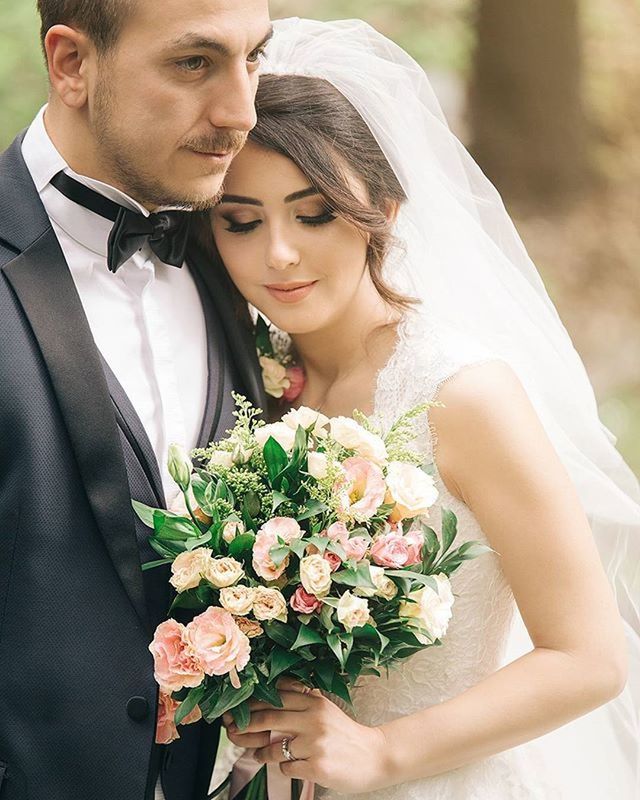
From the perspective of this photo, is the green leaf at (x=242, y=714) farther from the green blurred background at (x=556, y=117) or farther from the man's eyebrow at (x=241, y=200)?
the green blurred background at (x=556, y=117)

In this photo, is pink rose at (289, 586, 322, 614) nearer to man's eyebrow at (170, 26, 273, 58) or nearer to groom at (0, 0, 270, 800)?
groom at (0, 0, 270, 800)

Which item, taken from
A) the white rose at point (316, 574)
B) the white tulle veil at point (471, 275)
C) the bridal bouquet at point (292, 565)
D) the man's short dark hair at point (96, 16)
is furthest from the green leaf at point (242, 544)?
the man's short dark hair at point (96, 16)

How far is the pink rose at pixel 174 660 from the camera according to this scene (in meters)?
2.04

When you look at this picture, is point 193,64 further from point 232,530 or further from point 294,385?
point 232,530

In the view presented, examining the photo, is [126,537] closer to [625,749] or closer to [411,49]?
[625,749]

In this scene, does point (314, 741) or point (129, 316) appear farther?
point (129, 316)

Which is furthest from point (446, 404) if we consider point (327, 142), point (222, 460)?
point (327, 142)

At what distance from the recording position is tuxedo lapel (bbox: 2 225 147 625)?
2229 mm

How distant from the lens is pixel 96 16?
2.34 m

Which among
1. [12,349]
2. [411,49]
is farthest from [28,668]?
[411,49]

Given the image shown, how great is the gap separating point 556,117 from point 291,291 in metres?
3.53

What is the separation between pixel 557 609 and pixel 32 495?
1.20 m

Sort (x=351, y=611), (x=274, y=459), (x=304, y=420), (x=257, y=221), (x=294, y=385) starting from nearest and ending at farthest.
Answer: (x=351, y=611) → (x=274, y=459) → (x=304, y=420) → (x=257, y=221) → (x=294, y=385)

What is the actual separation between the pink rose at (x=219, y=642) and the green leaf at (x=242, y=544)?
114 mm
